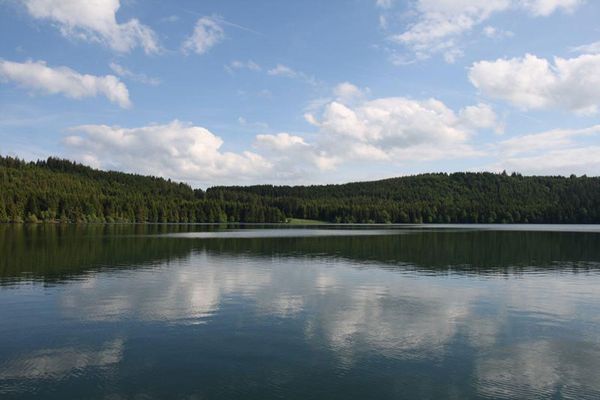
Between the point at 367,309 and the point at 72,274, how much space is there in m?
29.7

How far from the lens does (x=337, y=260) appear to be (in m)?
64.3

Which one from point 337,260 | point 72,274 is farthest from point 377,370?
point 337,260

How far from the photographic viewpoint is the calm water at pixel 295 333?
61.5ft

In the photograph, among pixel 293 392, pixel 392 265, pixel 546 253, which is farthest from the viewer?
pixel 546 253

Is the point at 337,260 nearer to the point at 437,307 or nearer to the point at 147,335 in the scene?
the point at 437,307

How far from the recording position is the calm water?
18.7 m

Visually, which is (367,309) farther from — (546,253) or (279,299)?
(546,253)

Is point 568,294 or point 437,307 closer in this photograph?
point 437,307

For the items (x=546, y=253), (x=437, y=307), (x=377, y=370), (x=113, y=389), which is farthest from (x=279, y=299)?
(x=546, y=253)

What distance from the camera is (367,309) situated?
1289 inches

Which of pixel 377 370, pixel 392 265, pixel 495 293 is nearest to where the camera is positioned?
pixel 377 370

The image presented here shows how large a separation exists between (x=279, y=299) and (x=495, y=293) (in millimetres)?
17354

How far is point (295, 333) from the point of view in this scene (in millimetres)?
26266

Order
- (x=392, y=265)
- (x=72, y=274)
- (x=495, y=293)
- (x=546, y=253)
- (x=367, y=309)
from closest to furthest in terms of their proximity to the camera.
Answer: (x=367, y=309)
(x=495, y=293)
(x=72, y=274)
(x=392, y=265)
(x=546, y=253)
